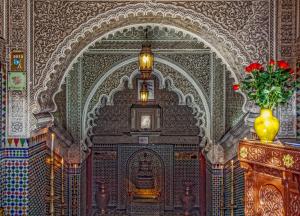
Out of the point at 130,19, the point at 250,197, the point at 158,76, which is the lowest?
the point at 250,197

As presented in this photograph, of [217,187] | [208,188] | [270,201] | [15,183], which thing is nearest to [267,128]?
[270,201]

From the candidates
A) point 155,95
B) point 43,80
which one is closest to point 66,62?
point 43,80

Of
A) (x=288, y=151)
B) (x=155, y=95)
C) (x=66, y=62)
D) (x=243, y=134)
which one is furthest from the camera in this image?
(x=155, y=95)

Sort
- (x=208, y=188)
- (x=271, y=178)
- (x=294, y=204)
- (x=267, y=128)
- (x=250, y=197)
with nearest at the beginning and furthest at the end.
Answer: (x=294, y=204), (x=271, y=178), (x=250, y=197), (x=267, y=128), (x=208, y=188)

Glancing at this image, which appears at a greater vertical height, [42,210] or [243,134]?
[243,134]

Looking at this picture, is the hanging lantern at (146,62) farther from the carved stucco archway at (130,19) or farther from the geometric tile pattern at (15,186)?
the geometric tile pattern at (15,186)

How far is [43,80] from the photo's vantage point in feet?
15.5

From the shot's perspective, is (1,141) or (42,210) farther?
(42,210)

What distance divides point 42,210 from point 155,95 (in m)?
3.78

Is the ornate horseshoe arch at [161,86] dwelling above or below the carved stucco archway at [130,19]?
below

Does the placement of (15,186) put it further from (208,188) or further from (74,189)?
(208,188)

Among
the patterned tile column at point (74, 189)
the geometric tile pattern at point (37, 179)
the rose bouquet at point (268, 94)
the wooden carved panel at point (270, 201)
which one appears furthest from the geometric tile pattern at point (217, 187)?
the wooden carved panel at point (270, 201)

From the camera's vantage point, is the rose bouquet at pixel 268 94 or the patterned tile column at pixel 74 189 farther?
the patterned tile column at pixel 74 189

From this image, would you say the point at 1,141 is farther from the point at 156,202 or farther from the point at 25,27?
the point at 156,202
